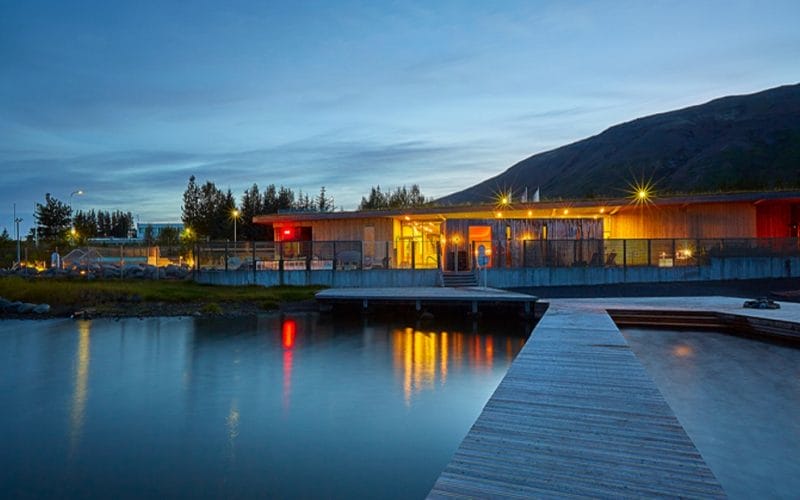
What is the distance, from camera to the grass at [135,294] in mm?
23219

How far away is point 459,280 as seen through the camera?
25266 millimetres

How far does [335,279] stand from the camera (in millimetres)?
26031

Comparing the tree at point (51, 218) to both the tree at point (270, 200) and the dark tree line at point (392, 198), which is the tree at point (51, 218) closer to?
the tree at point (270, 200)

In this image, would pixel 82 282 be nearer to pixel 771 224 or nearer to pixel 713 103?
pixel 771 224

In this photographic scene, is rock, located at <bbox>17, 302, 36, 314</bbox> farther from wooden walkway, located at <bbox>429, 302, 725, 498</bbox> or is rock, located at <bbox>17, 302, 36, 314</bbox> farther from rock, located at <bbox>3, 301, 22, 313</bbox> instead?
wooden walkway, located at <bbox>429, 302, 725, 498</bbox>

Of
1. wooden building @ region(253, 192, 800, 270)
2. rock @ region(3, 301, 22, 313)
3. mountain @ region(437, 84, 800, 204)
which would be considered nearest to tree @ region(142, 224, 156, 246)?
wooden building @ region(253, 192, 800, 270)

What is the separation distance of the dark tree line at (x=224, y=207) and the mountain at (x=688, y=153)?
56.0m

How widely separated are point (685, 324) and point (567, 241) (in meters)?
9.65

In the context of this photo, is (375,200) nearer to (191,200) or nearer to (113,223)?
(191,200)

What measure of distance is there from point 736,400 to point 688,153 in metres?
132

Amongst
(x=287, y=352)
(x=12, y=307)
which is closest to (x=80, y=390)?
(x=287, y=352)

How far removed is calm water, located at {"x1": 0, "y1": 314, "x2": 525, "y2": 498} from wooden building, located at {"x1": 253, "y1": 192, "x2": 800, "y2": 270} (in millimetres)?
8364

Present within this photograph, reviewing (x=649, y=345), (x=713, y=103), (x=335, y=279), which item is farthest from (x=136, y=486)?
(x=713, y=103)

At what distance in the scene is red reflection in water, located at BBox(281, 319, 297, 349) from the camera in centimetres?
1649
